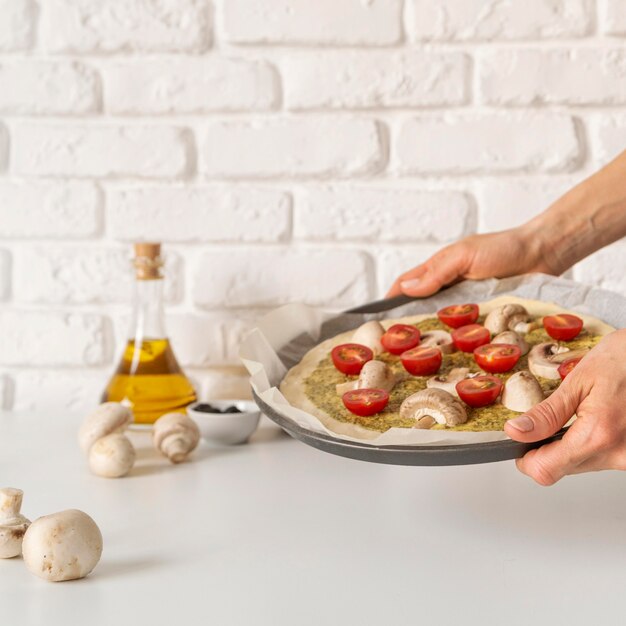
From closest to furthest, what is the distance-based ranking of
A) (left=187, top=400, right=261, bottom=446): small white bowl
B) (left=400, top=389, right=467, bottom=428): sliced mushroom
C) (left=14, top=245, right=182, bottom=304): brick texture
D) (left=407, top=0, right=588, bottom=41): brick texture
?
(left=400, top=389, right=467, bottom=428): sliced mushroom, (left=187, top=400, right=261, bottom=446): small white bowl, (left=407, top=0, right=588, bottom=41): brick texture, (left=14, top=245, right=182, bottom=304): brick texture

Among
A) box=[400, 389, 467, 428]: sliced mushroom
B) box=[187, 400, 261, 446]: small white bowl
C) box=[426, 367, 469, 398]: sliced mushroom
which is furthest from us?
box=[187, 400, 261, 446]: small white bowl

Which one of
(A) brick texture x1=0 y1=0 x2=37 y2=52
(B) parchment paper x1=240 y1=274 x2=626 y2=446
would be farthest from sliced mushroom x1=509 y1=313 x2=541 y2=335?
(A) brick texture x1=0 y1=0 x2=37 y2=52

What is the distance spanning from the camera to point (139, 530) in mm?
1041

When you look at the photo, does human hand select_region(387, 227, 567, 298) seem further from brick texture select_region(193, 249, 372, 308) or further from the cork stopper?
the cork stopper

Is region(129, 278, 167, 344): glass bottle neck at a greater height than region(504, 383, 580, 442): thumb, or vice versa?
region(129, 278, 167, 344): glass bottle neck

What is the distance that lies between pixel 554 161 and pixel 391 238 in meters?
0.31

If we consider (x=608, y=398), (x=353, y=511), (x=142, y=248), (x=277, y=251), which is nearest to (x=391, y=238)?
(x=277, y=251)

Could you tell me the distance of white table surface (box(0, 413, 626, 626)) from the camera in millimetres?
832

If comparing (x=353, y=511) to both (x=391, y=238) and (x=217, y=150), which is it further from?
(x=217, y=150)

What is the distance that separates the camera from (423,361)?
1.24 meters

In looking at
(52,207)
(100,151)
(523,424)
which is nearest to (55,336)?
(52,207)

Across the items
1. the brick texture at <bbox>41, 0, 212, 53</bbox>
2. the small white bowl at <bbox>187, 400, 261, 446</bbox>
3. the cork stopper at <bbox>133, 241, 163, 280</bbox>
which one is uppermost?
the brick texture at <bbox>41, 0, 212, 53</bbox>

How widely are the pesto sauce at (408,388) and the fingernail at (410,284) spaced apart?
0.23ft

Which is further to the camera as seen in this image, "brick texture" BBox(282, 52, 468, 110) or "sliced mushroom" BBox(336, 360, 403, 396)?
"brick texture" BBox(282, 52, 468, 110)
